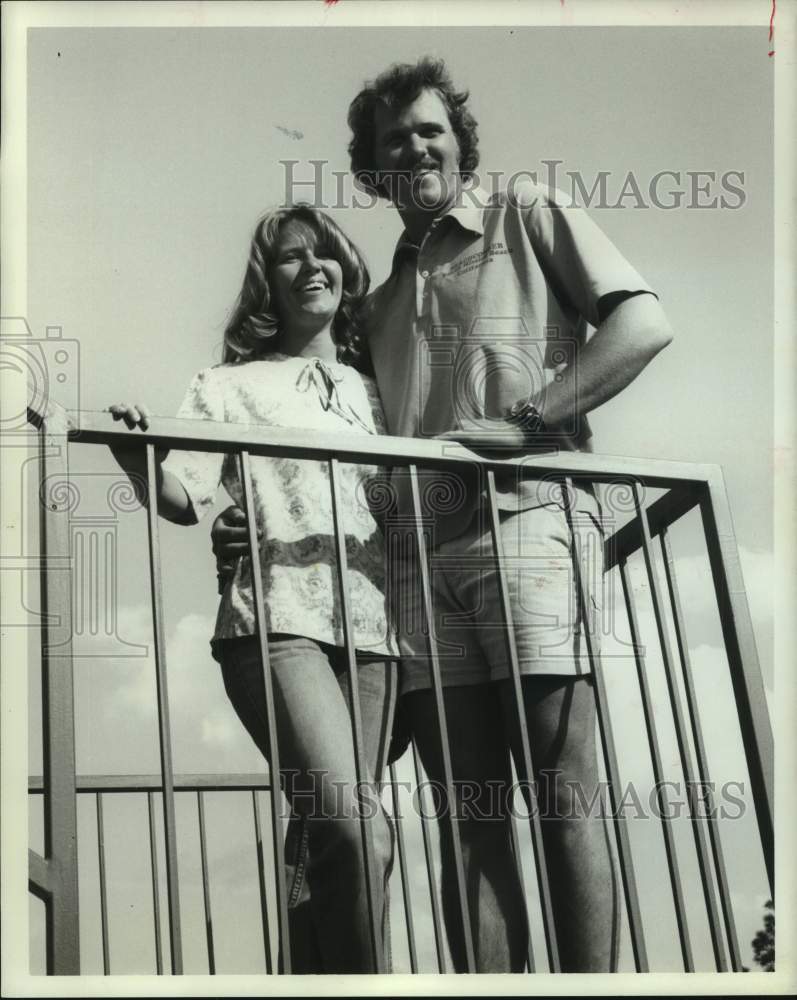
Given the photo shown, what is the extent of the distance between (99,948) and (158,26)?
1.80 meters

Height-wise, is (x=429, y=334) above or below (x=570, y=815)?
above

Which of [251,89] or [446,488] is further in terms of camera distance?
[251,89]

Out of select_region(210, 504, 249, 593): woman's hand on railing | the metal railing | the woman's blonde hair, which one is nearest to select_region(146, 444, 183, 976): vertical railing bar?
the metal railing

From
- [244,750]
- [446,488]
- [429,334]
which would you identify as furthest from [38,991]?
[429,334]

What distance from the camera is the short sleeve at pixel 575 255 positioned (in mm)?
2547

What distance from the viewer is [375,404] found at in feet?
8.65

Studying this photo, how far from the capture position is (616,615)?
2555 millimetres

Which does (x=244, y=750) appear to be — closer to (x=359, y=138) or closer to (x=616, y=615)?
(x=616, y=615)

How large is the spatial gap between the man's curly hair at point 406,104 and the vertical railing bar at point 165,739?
1076 mm

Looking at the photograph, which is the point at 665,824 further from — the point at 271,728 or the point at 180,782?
the point at 180,782

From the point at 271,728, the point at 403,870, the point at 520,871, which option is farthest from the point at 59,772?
the point at 403,870

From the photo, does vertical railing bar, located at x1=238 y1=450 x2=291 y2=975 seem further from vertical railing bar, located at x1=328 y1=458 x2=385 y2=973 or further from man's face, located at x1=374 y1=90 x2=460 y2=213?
man's face, located at x1=374 y1=90 x2=460 y2=213

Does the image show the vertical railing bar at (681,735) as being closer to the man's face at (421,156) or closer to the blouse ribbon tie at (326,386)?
the blouse ribbon tie at (326,386)

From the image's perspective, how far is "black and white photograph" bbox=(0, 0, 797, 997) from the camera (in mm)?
2184
